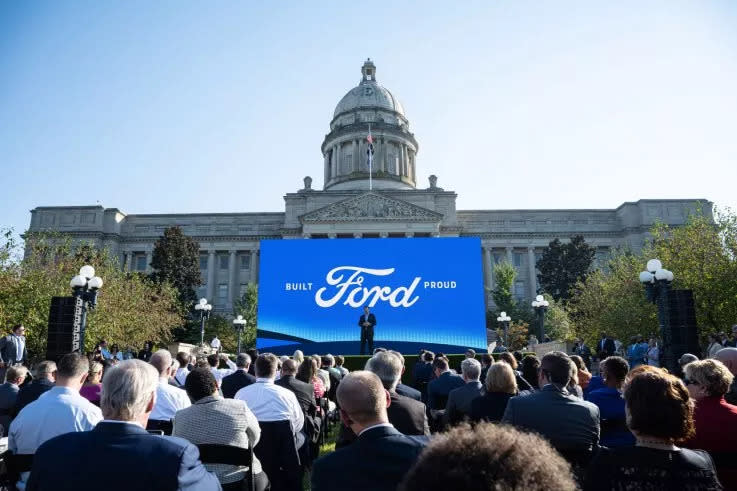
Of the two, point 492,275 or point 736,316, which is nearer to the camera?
point 736,316

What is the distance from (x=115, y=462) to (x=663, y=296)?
1684cm

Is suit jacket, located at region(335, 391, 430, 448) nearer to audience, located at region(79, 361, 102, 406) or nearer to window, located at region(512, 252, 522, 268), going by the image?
audience, located at region(79, 361, 102, 406)

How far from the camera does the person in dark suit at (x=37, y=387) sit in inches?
269

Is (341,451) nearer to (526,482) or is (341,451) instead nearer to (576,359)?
(526,482)

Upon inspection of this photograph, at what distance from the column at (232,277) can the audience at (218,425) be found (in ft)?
214

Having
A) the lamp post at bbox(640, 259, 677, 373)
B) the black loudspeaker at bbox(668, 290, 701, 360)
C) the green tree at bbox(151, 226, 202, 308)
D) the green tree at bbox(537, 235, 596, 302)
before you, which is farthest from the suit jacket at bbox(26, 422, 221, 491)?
the green tree at bbox(537, 235, 596, 302)

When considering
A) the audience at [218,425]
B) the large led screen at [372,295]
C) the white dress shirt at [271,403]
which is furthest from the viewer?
the large led screen at [372,295]

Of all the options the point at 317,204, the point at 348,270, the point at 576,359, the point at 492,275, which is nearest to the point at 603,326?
the point at 348,270

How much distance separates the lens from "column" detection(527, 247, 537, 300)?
225ft

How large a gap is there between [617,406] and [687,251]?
25.3 metres

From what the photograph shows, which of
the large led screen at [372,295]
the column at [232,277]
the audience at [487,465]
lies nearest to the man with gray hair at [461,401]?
the audience at [487,465]

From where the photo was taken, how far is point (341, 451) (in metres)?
2.91

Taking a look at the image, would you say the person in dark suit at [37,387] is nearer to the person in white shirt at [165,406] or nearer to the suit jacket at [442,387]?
the person in white shirt at [165,406]

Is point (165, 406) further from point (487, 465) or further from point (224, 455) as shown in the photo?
point (487, 465)
